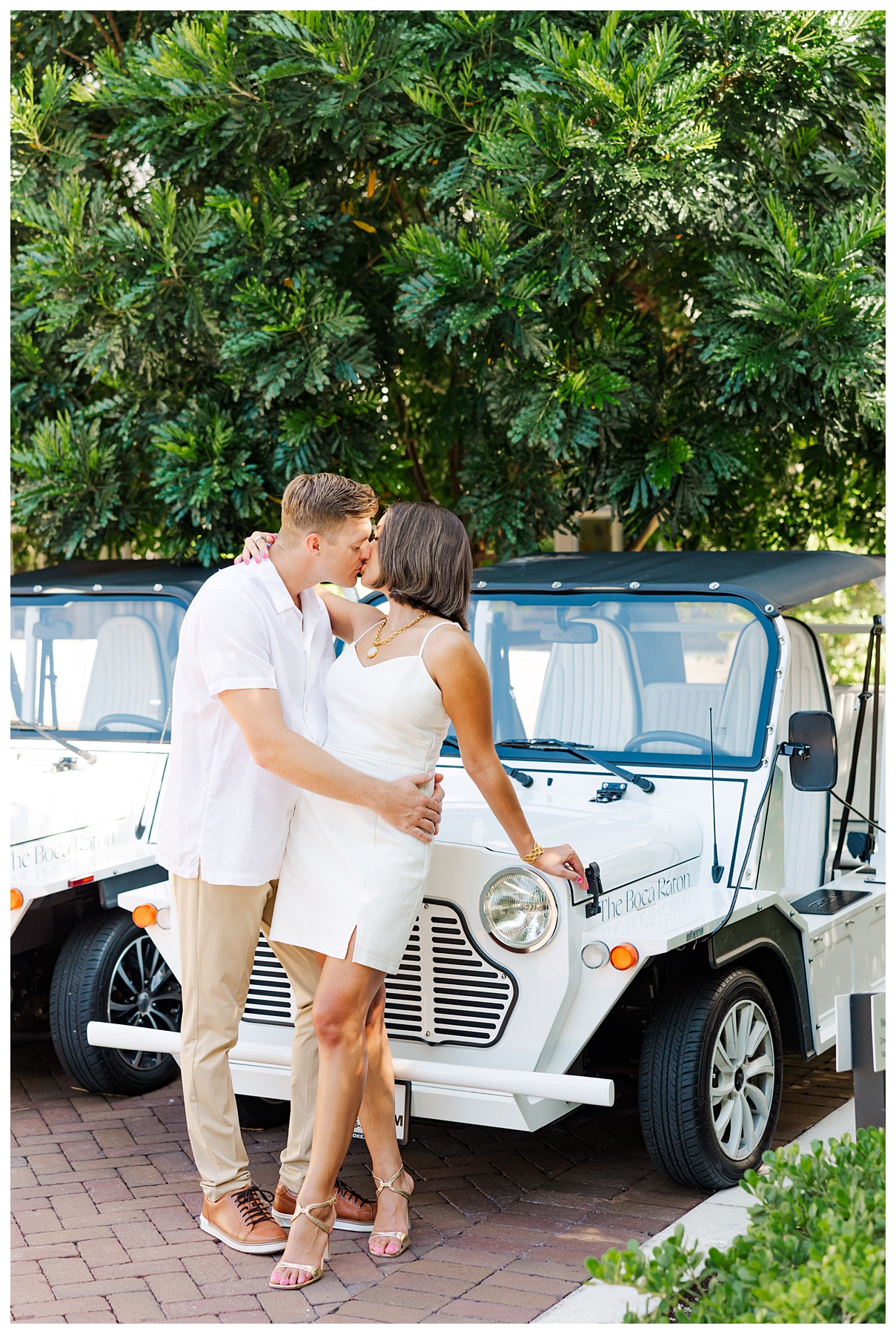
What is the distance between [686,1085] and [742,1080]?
369 mm

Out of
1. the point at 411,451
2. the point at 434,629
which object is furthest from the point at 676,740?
the point at 411,451

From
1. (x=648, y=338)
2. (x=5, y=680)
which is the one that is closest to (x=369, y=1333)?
(x=5, y=680)

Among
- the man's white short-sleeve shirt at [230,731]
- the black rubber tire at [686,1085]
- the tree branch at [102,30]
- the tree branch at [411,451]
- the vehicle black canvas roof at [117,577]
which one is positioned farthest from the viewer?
the tree branch at [411,451]

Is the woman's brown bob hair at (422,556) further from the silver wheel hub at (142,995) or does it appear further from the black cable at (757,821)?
the silver wheel hub at (142,995)

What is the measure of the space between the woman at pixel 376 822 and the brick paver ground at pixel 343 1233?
A: 0.24 metres

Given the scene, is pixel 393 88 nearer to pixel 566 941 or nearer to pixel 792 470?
pixel 792 470

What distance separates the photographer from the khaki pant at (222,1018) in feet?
13.2

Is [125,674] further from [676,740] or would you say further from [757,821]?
[757,821]

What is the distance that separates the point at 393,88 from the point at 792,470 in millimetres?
3748

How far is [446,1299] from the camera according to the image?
12.4 ft

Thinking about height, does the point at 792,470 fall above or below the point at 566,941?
above

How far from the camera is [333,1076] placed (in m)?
3.78

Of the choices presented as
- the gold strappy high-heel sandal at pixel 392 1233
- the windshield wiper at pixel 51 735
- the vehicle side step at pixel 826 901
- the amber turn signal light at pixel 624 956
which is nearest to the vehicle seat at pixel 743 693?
the vehicle side step at pixel 826 901

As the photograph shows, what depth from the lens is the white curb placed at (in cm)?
368
